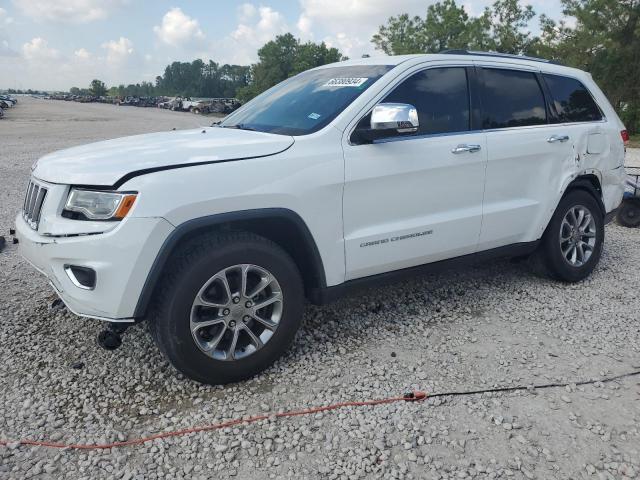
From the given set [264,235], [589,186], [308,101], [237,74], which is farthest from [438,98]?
[237,74]

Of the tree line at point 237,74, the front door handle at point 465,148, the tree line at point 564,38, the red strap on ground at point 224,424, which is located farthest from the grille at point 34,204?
the tree line at point 237,74

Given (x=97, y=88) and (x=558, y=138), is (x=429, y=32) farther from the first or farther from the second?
(x=97, y=88)

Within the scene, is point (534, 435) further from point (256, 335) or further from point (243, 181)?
point (243, 181)

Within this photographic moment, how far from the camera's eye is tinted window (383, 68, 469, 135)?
137 inches

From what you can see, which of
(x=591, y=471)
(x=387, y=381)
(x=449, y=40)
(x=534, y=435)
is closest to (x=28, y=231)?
(x=387, y=381)

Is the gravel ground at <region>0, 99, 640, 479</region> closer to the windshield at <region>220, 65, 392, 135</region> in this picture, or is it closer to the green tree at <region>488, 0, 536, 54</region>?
the windshield at <region>220, 65, 392, 135</region>

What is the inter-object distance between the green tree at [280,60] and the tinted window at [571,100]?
61.3 meters

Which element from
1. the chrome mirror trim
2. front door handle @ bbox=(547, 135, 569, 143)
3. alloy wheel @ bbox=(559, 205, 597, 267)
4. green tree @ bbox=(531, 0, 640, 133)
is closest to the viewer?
the chrome mirror trim

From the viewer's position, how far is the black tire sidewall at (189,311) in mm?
2689

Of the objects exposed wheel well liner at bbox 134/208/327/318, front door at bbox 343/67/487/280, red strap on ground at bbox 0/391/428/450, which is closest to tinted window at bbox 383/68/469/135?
front door at bbox 343/67/487/280

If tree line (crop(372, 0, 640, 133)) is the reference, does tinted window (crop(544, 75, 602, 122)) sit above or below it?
below

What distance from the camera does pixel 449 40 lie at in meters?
38.2

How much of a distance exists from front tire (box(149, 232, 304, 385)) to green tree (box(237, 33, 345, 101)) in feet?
207

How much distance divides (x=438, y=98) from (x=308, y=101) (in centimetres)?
92
